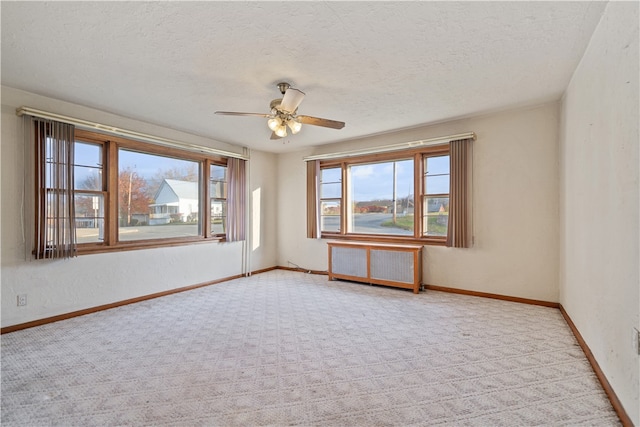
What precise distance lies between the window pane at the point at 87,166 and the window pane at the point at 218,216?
1.74m

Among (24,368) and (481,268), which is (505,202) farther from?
(24,368)

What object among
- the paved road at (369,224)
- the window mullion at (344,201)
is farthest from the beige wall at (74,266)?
the window mullion at (344,201)

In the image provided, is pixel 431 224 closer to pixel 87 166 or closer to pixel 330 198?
pixel 330 198

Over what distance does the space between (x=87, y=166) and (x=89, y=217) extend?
63 cm

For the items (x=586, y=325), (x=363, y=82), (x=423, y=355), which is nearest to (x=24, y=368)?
(x=423, y=355)

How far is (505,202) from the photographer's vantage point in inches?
157

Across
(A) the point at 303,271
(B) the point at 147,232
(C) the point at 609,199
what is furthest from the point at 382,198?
(B) the point at 147,232

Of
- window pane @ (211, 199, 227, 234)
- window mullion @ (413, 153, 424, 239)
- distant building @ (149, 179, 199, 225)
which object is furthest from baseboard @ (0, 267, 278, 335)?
window mullion @ (413, 153, 424, 239)

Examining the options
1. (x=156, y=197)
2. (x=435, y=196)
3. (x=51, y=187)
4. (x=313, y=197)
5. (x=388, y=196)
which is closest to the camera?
(x=51, y=187)

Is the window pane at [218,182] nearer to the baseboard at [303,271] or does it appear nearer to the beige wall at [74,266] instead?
the beige wall at [74,266]

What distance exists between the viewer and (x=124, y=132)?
12.6 ft

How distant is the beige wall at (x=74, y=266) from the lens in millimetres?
3074

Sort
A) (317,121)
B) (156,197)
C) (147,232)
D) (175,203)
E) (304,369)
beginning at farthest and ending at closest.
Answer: (175,203) < (156,197) < (147,232) < (317,121) < (304,369)

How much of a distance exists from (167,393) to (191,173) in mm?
3691
